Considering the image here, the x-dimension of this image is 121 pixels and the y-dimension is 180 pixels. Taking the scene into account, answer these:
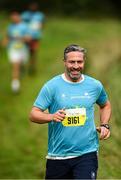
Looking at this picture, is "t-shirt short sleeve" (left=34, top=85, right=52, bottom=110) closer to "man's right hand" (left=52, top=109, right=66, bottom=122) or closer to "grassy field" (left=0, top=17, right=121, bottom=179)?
"man's right hand" (left=52, top=109, right=66, bottom=122)

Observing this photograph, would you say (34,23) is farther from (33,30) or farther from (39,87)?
(39,87)

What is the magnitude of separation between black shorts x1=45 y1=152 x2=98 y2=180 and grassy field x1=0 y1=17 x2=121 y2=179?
1.61 metres

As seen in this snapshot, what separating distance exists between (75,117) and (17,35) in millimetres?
13962

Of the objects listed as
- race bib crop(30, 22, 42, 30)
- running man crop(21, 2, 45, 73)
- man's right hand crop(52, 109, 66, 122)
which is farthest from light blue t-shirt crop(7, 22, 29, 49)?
man's right hand crop(52, 109, 66, 122)

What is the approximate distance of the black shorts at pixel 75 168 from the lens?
8164mm

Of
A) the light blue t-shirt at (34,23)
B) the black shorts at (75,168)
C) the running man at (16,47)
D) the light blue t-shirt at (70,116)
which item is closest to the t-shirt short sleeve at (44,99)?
the light blue t-shirt at (70,116)

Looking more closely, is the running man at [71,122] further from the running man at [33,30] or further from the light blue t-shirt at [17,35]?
the running man at [33,30]

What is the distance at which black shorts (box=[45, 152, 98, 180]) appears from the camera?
8.16 meters

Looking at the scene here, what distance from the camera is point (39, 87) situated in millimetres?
21734

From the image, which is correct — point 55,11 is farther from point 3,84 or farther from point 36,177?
point 36,177

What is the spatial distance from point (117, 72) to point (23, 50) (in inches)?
118

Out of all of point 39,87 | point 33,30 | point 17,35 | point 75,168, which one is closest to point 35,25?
point 33,30

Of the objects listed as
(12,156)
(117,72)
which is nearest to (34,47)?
(117,72)

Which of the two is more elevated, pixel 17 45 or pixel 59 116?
pixel 59 116
